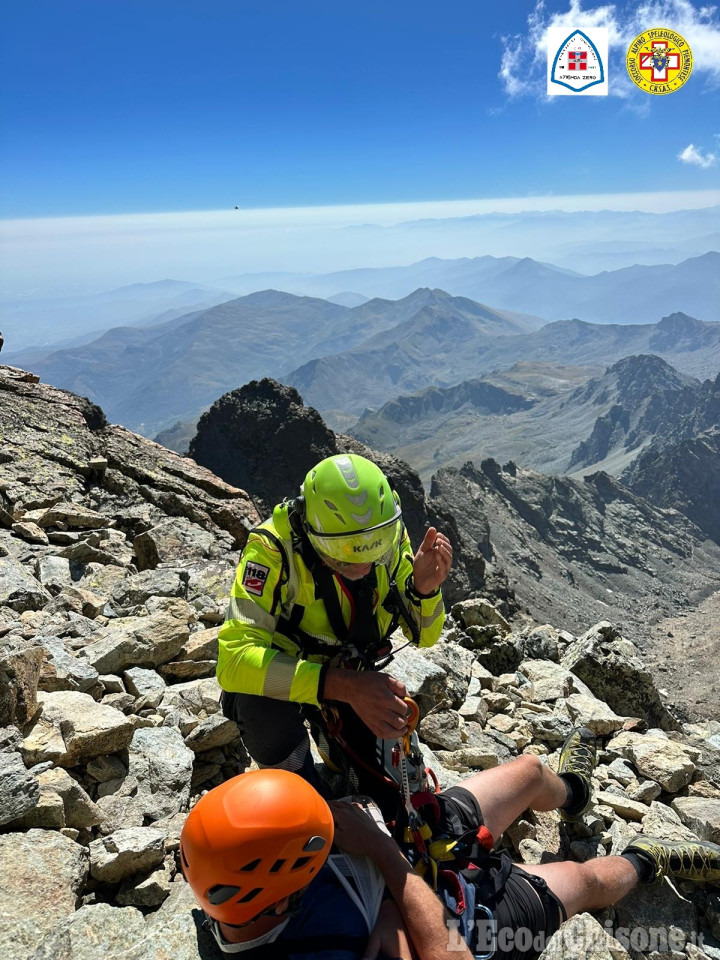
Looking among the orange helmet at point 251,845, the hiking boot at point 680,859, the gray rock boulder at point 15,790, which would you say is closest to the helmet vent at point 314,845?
the orange helmet at point 251,845

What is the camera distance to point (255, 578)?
548 cm

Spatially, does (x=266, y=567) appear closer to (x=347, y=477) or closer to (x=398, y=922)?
(x=347, y=477)

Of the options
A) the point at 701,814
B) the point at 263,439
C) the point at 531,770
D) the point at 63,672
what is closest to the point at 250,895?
the point at 531,770

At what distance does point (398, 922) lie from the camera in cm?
406

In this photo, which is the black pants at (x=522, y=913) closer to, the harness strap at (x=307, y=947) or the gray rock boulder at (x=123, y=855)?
the harness strap at (x=307, y=947)

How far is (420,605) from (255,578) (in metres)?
1.83

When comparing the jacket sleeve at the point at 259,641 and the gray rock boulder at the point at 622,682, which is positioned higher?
the jacket sleeve at the point at 259,641

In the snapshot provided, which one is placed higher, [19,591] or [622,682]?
[19,591]

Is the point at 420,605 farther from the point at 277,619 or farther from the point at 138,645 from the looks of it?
the point at 138,645

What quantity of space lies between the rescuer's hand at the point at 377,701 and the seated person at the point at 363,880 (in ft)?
2.19

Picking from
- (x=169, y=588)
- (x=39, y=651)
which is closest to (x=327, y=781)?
(x=39, y=651)

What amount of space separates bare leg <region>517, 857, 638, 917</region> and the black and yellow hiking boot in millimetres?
936

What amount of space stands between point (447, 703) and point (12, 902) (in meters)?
6.63

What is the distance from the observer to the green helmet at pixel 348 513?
5402 mm
